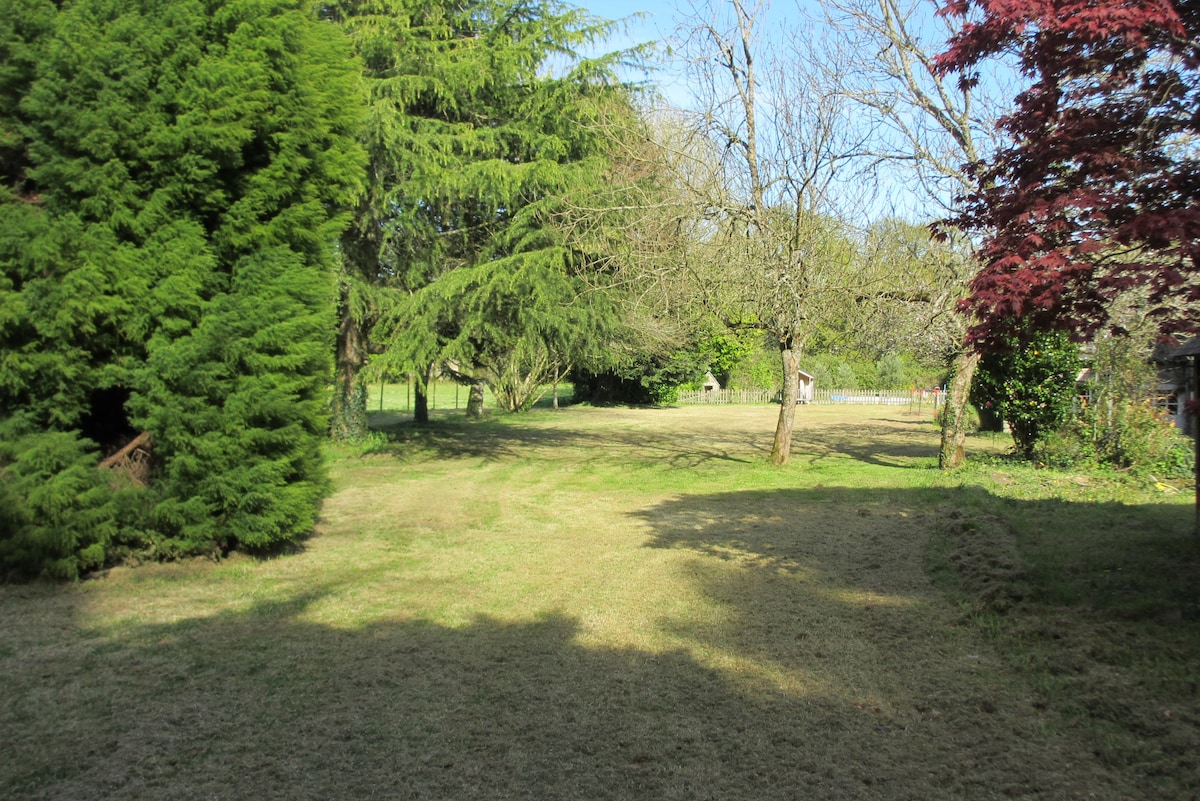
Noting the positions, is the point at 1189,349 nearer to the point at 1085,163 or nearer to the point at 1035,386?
the point at 1085,163

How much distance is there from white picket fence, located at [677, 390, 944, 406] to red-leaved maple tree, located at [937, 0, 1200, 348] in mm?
42755

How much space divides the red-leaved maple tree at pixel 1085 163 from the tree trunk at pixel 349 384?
13974mm

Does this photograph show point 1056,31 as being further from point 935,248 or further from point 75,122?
point 935,248

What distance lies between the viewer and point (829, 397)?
56.2 m

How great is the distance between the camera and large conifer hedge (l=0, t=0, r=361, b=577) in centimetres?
716

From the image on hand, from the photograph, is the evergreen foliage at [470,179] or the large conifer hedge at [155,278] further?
the evergreen foliage at [470,179]

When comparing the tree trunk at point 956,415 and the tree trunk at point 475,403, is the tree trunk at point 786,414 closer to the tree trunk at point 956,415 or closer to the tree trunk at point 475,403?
the tree trunk at point 956,415

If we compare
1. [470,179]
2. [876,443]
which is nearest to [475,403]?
[876,443]

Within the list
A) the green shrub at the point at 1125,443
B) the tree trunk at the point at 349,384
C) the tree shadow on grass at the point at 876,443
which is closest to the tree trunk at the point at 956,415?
the tree shadow on grass at the point at 876,443

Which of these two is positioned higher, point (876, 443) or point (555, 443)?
point (876, 443)

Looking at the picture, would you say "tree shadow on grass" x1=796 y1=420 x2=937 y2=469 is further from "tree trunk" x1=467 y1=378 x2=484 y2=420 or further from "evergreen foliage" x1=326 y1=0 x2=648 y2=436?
"tree trunk" x1=467 y1=378 x2=484 y2=420

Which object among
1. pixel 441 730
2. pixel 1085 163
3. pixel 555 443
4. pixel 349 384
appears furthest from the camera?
pixel 555 443

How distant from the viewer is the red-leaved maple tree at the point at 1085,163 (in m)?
4.92

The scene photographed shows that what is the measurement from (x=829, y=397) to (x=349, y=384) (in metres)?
42.5
